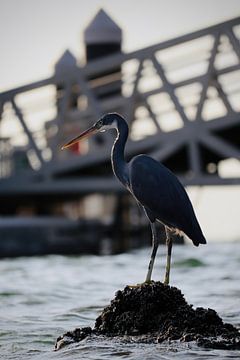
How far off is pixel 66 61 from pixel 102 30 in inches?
131

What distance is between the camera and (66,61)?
48562 mm

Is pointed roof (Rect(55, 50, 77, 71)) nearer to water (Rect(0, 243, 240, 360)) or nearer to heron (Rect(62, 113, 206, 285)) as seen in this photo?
water (Rect(0, 243, 240, 360))

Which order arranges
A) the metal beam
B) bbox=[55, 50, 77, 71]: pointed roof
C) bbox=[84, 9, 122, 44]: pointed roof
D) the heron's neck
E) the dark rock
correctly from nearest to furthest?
the dark rock, the heron's neck, the metal beam, bbox=[84, 9, 122, 44]: pointed roof, bbox=[55, 50, 77, 71]: pointed roof

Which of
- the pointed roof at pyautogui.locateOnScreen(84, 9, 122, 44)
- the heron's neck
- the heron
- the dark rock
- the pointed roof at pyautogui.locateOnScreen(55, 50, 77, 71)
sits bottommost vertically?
the dark rock

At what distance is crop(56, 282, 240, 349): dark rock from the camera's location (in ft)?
46.6

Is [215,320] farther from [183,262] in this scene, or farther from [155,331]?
[183,262]

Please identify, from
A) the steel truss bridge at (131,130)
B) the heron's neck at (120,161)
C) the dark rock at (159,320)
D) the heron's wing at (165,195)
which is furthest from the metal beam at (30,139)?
the dark rock at (159,320)

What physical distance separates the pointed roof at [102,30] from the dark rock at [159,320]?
3092cm

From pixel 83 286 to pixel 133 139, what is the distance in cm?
1530

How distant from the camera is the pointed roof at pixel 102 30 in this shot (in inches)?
1783

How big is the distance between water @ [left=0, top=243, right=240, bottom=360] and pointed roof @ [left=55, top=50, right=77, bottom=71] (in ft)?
31.5

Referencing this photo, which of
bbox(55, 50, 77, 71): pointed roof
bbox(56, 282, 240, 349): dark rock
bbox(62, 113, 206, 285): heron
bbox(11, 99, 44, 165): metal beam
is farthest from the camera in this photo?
bbox(55, 50, 77, 71): pointed roof

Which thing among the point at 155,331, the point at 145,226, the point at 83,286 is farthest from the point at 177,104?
the point at 155,331

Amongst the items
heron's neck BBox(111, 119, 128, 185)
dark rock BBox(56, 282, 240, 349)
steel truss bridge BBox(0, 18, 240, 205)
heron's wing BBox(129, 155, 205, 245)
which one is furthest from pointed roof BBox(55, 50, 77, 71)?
dark rock BBox(56, 282, 240, 349)
